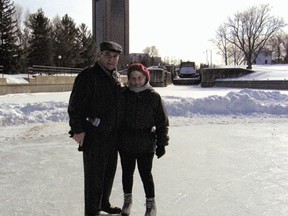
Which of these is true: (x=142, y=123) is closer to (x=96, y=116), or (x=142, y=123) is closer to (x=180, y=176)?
(x=96, y=116)

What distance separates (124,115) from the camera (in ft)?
11.9

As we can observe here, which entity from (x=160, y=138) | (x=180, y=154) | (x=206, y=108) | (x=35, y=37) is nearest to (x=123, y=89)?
(x=160, y=138)

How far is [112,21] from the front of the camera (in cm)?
10594

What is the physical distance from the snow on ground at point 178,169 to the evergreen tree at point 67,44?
119ft

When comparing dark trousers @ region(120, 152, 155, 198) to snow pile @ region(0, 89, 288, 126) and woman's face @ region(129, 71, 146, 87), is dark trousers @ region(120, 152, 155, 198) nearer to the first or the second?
woman's face @ region(129, 71, 146, 87)

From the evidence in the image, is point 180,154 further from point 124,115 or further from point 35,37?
point 35,37

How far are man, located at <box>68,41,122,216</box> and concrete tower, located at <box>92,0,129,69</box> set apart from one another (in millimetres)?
99759

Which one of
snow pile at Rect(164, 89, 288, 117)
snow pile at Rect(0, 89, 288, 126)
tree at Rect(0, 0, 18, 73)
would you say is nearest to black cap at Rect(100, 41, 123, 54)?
snow pile at Rect(0, 89, 288, 126)

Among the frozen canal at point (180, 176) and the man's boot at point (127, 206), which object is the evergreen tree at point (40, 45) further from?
the man's boot at point (127, 206)

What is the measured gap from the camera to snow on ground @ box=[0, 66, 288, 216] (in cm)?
411

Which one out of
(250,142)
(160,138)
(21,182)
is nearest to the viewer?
(160,138)

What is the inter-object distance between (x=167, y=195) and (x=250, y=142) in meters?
4.23

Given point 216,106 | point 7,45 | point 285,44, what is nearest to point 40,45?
point 7,45

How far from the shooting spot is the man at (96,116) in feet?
11.1
